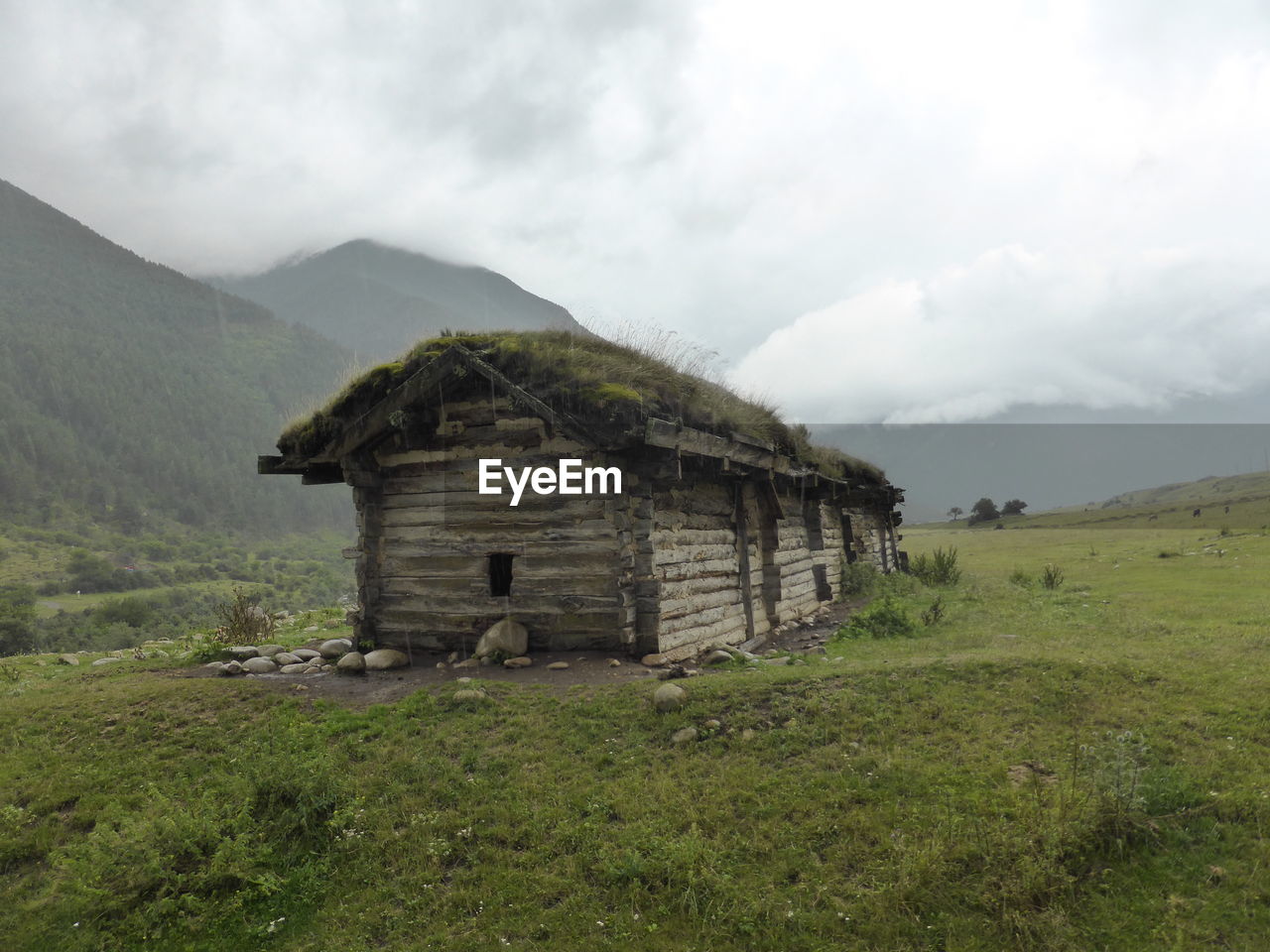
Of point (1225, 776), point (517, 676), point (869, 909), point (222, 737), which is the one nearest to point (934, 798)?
point (869, 909)

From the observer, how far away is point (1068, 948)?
3996 mm

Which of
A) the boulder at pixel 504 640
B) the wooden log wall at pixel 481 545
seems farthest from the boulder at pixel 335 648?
the boulder at pixel 504 640

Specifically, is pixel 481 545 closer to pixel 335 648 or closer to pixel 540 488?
pixel 540 488

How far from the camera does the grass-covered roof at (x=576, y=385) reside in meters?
10.3

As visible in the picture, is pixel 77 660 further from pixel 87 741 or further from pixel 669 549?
pixel 669 549

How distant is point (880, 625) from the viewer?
45.0ft

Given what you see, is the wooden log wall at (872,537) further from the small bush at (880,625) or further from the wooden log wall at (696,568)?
the wooden log wall at (696,568)

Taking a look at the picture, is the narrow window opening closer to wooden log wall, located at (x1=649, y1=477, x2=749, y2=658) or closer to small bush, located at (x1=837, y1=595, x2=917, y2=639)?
wooden log wall, located at (x1=649, y1=477, x2=749, y2=658)

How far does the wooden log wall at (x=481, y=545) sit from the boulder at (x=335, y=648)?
687 mm

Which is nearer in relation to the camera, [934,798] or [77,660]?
[934,798]

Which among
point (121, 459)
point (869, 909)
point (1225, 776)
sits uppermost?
point (121, 459)

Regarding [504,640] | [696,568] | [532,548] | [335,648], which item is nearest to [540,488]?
[532,548]

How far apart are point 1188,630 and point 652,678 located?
9.35 metres

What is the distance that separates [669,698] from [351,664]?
582 cm
